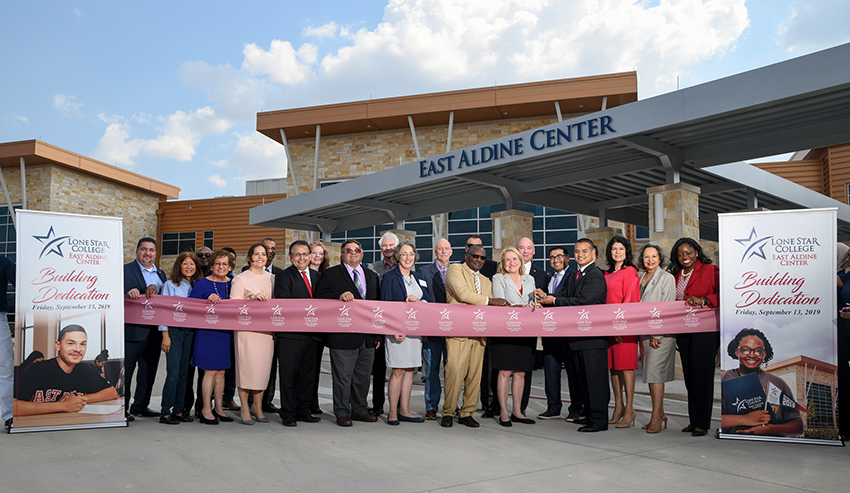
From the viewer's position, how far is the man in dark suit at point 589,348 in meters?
5.68

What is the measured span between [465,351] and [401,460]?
1.81 metres

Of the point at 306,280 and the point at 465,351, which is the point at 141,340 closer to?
the point at 306,280

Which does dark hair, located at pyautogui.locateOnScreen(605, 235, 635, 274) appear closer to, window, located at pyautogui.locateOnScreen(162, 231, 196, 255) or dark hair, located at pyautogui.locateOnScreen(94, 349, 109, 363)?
dark hair, located at pyautogui.locateOnScreen(94, 349, 109, 363)

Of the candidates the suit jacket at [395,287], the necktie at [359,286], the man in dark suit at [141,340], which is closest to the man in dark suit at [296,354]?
the necktie at [359,286]

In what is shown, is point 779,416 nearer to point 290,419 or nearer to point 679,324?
point 679,324

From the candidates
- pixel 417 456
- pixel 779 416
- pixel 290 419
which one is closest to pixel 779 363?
pixel 779 416

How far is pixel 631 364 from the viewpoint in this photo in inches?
227

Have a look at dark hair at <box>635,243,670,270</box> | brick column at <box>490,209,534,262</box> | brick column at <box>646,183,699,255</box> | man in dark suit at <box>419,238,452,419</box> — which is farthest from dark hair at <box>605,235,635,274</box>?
brick column at <box>490,209,534,262</box>

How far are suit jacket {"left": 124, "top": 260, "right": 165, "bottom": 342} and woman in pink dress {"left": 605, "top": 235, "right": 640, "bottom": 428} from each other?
4.72m

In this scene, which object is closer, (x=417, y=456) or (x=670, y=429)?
(x=417, y=456)

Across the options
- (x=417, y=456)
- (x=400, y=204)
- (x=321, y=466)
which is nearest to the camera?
(x=321, y=466)

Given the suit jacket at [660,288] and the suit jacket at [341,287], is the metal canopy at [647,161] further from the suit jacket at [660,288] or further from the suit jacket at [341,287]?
the suit jacket at [341,287]

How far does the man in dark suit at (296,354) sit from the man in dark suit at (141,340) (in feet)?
4.29

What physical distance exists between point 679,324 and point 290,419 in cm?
383
